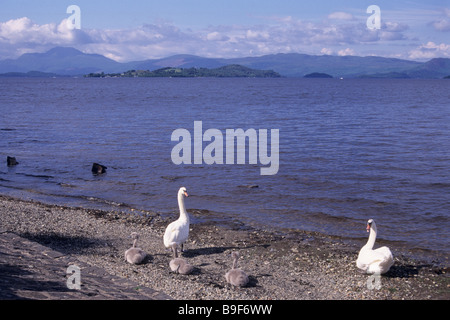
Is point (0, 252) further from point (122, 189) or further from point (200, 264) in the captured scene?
point (122, 189)

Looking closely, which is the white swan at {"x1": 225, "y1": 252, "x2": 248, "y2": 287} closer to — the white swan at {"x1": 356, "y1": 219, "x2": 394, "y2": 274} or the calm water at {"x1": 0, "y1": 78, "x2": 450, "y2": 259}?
the white swan at {"x1": 356, "y1": 219, "x2": 394, "y2": 274}

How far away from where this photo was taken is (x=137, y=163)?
101ft

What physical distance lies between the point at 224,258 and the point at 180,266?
215 cm

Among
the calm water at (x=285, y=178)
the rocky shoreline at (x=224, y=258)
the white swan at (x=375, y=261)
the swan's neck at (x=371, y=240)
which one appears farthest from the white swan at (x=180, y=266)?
the calm water at (x=285, y=178)

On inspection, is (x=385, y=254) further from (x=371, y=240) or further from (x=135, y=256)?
(x=135, y=256)

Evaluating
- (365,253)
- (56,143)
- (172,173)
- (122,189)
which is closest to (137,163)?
(172,173)

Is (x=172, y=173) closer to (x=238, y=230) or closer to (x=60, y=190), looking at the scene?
(x=60, y=190)

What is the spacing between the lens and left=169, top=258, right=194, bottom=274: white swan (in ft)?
40.2

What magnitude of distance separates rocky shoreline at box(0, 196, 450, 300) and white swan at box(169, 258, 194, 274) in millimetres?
177

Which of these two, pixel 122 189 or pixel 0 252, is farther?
pixel 122 189
